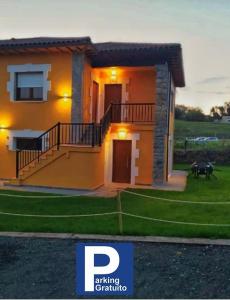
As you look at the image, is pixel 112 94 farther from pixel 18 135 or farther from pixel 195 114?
pixel 195 114

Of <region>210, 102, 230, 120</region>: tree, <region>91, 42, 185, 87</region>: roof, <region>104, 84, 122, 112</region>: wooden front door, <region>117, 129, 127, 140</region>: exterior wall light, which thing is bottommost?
<region>117, 129, 127, 140</region>: exterior wall light

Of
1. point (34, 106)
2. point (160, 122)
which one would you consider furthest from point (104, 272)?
point (34, 106)

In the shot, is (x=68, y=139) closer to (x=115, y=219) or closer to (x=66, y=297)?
(x=115, y=219)

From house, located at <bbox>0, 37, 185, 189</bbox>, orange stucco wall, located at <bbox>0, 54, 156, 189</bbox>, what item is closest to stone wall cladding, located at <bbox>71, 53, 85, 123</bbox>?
house, located at <bbox>0, 37, 185, 189</bbox>

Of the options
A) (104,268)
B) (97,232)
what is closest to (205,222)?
(97,232)

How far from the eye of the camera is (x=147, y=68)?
51.5 feet

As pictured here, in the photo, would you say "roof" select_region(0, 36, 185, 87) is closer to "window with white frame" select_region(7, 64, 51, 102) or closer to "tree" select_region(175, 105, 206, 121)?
"window with white frame" select_region(7, 64, 51, 102)

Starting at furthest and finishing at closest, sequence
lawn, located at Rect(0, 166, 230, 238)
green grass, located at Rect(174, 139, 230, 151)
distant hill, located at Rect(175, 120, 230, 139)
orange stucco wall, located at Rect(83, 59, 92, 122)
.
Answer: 1. distant hill, located at Rect(175, 120, 230, 139)
2. green grass, located at Rect(174, 139, 230, 151)
3. orange stucco wall, located at Rect(83, 59, 92, 122)
4. lawn, located at Rect(0, 166, 230, 238)

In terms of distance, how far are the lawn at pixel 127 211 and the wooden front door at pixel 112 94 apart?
17.9 feet

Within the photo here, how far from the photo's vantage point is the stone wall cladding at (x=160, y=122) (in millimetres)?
15062

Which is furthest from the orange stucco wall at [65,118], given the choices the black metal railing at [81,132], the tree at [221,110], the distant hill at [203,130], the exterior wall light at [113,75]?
the tree at [221,110]

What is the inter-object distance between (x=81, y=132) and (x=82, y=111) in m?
0.95

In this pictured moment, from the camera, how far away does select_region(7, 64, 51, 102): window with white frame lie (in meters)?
15.7

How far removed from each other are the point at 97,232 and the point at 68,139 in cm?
859
